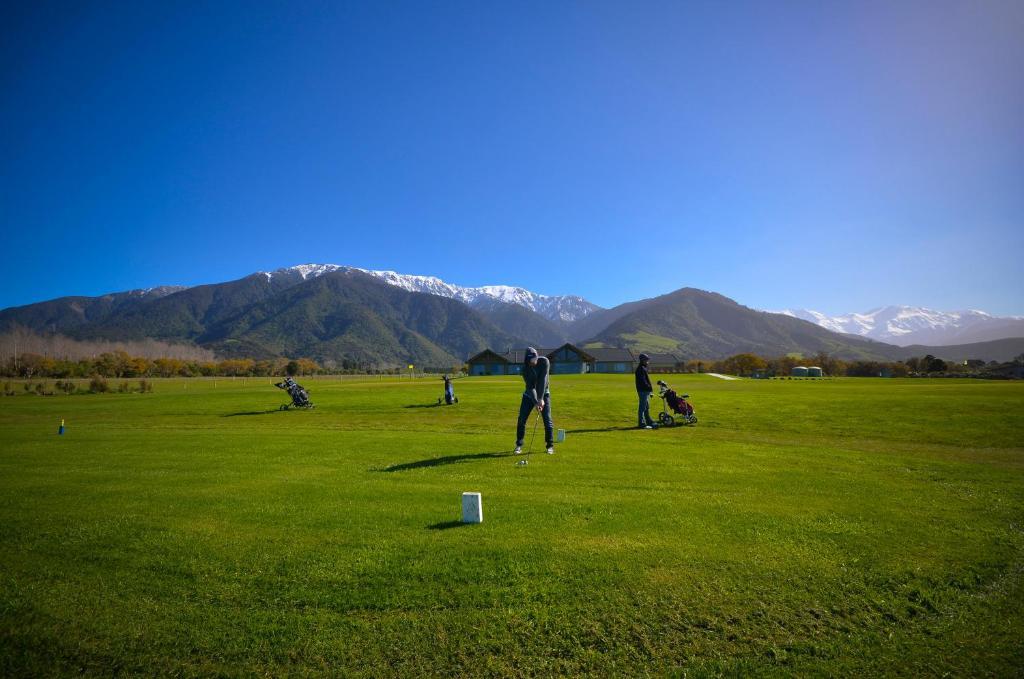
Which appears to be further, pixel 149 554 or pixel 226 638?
pixel 149 554

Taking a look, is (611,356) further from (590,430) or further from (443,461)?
(443,461)

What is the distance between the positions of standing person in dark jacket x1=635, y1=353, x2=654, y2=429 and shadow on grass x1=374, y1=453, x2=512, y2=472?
8896 mm

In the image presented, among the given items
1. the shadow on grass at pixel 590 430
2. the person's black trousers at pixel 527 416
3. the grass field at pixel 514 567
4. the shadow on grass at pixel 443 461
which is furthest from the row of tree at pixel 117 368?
→ the person's black trousers at pixel 527 416

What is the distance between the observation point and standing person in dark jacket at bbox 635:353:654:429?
20812mm

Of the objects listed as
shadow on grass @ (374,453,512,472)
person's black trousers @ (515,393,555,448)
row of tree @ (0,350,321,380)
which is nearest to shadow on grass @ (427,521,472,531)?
shadow on grass @ (374,453,512,472)

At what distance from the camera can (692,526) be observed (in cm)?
785

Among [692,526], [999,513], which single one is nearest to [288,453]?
[692,526]

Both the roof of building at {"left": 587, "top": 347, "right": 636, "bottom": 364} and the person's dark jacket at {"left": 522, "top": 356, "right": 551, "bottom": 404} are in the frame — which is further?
the roof of building at {"left": 587, "top": 347, "right": 636, "bottom": 364}

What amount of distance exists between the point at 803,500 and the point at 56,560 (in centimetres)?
1357

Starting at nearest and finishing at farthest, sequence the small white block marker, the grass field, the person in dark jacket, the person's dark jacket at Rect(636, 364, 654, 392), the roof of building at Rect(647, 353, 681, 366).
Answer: the grass field, the small white block marker, the person's dark jacket at Rect(636, 364, 654, 392), the person in dark jacket, the roof of building at Rect(647, 353, 681, 366)

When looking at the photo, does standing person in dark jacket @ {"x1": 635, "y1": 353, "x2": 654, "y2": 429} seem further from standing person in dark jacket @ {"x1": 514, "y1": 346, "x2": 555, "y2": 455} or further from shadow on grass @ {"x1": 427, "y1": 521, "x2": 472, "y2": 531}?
shadow on grass @ {"x1": 427, "y1": 521, "x2": 472, "y2": 531}

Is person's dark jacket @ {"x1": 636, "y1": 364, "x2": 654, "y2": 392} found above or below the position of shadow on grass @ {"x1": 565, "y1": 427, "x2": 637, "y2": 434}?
above

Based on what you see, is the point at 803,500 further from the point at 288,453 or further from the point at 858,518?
the point at 288,453

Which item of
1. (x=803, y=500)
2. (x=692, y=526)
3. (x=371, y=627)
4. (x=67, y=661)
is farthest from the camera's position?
(x=803, y=500)
